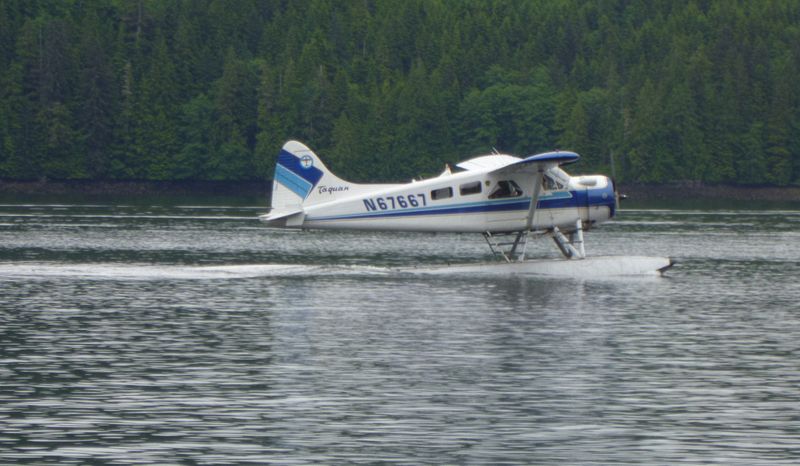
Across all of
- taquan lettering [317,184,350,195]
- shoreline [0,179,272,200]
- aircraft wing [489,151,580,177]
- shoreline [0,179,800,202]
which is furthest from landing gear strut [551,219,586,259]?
shoreline [0,179,272,200]

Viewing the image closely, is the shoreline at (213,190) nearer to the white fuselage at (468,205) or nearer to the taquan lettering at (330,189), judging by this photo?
the white fuselage at (468,205)

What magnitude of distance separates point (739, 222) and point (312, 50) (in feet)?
271

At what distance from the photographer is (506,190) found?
31531mm

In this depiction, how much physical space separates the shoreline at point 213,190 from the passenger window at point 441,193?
261 feet

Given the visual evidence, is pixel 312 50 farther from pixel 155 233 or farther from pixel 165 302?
pixel 165 302

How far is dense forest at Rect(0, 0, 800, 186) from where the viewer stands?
391 ft

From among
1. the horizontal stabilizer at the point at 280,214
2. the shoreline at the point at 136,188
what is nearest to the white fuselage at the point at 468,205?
the horizontal stabilizer at the point at 280,214

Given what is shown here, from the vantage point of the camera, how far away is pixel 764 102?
5002 inches

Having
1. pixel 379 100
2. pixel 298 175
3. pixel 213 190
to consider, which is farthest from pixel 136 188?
pixel 298 175

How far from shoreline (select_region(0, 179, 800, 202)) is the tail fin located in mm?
80708

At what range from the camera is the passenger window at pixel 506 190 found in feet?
103

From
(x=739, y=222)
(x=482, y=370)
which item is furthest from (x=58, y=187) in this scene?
(x=482, y=370)

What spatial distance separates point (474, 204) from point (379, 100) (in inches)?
3944

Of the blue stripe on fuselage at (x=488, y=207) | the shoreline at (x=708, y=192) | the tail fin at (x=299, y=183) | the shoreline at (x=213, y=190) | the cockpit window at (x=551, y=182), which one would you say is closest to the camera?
the tail fin at (x=299, y=183)
